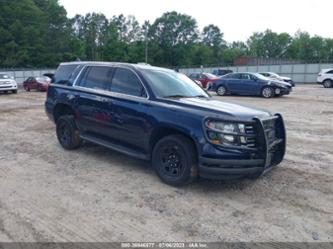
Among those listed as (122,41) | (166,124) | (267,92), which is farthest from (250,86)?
(122,41)

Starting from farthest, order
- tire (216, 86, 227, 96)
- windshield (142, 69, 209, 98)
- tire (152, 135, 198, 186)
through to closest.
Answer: tire (216, 86, 227, 96) → windshield (142, 69, 209, 98) → tire (152, 135, 198, 186)

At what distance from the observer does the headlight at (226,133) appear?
4555 mm

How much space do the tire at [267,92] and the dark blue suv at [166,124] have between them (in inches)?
525

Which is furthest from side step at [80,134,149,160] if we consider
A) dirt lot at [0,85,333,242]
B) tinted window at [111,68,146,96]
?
tinted window at [111,68,146,96]

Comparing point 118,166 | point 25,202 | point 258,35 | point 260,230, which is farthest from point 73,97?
point 258,35

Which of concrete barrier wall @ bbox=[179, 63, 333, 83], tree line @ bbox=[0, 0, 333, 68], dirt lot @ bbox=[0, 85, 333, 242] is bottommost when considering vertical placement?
dirt lot @ bbox=[0, 85, 333, 242]

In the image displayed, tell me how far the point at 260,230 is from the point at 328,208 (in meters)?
1.19

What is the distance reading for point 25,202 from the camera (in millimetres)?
4512

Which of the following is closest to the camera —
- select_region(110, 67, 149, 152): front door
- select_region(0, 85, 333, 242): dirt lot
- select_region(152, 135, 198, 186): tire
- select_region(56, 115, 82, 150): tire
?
select_region(0, 85, 333, 242): dirt lot

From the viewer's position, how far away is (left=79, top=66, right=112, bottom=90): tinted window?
623 cm

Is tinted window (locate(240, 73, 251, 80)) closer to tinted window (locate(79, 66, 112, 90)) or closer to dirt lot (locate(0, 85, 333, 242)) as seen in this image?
dirt lot (locate(0, 85, 333, 242))

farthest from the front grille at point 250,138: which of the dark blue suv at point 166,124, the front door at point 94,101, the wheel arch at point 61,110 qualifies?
the wheel arch at point 61,110

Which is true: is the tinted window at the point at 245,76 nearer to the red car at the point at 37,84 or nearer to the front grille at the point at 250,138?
the red car at the point at 37,84

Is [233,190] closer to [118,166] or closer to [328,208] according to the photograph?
[328,208]
